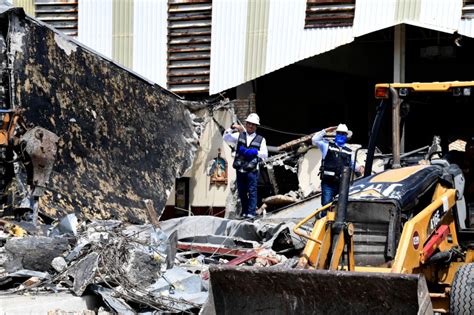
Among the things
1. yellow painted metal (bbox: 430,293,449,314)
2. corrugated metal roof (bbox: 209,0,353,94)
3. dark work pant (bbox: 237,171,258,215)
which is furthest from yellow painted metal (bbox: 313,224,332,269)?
corrugated metal roof (bbox: 209,0,353,94)

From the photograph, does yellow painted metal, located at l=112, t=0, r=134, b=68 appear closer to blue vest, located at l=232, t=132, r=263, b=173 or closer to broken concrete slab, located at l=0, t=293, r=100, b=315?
blue vest, located at l=232, t=132, r=263, b=173

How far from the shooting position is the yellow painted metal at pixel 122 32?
20.1 m

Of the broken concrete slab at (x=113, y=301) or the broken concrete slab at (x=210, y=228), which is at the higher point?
the broken concrete slab at (x=210, y=228)

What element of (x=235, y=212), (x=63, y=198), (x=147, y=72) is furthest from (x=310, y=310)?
(x=147, y=72)

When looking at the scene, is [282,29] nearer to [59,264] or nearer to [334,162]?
[334,162]

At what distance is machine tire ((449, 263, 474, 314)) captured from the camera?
302 inches

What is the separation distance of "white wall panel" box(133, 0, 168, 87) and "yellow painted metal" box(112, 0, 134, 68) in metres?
0.11

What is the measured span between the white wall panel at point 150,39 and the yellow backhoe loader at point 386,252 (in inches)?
446

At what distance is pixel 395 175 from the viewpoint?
8453mm

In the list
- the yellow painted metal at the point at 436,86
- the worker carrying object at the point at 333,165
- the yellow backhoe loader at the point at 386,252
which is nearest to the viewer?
the yellow backhoe loader at the point at 386,252

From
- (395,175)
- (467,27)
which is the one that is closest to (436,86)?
(395,175)

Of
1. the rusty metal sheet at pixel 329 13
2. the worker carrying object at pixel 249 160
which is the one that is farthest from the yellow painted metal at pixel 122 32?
the worker carrying object at pixel 249 160

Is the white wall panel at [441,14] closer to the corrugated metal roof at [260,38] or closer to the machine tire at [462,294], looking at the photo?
the corrugated metal roof at [260,38]

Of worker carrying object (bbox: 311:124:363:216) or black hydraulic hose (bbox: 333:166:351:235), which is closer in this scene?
black hydraulic hose (bbox: 333:166:351:235)
